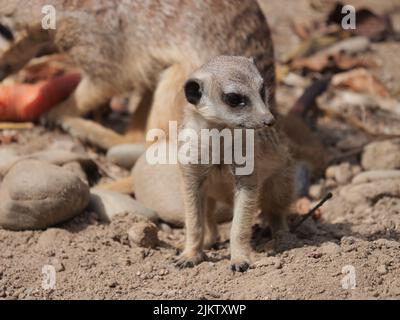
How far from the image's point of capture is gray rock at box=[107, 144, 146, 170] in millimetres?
5051

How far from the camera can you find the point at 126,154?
16.6 ft

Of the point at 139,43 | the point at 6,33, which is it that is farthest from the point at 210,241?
the point at 6,33

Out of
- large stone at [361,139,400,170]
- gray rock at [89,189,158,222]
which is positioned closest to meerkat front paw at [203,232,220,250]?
gray rock at [89,189,158,222]

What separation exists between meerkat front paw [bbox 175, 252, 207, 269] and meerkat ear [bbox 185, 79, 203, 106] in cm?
75

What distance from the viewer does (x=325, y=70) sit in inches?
262

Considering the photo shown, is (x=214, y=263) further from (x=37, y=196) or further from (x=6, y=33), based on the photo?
(x=6, y=33)

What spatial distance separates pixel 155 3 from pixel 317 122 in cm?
171

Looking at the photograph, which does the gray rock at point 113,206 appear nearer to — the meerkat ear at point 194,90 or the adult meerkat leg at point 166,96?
the adult meerkat leg at point 166,96

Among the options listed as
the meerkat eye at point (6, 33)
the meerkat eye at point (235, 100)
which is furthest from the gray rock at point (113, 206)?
the meerkat eye at point (6, 33)

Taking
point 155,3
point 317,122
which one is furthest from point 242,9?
point 317,122

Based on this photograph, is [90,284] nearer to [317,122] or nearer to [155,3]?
[155,3]

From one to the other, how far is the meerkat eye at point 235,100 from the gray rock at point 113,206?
1.21 meters

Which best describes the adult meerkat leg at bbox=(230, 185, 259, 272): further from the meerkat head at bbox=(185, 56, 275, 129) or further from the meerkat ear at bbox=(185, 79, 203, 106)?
the meerkat ear at bbox=(185, 79, 203, 106)

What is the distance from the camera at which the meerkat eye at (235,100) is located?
10.6 ft
